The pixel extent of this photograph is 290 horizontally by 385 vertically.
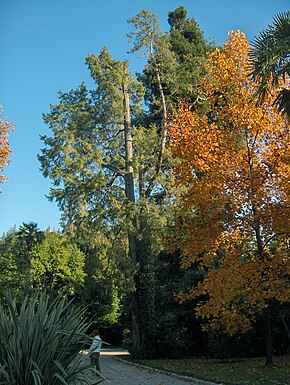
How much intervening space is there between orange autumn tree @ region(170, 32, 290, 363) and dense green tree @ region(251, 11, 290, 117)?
1528 millimetres

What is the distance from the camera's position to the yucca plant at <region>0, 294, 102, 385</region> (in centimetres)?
610

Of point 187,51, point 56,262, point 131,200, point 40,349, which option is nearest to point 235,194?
point 40,349

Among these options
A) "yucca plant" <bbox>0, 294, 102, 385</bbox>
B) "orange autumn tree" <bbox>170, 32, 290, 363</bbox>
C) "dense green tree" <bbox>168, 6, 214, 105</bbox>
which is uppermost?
"dense green tree" <bbox>168, 6, 214, 105</bbox>

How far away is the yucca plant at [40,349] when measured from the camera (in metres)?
6.10

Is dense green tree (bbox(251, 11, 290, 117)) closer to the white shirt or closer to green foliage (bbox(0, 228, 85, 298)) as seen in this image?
the white shirt

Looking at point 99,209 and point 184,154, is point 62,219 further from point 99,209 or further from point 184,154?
point 184,154

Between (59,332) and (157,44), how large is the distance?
21531mm

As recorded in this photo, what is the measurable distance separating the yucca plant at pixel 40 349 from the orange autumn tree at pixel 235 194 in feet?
22.1

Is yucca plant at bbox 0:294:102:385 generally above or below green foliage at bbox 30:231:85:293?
below

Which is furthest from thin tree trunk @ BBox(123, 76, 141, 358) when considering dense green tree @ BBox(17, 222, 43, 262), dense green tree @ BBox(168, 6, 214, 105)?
dense green tree @ BBox(17, 222, 43, 262)

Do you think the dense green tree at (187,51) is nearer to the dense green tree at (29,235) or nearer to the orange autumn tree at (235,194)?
the orange autumn tree at (235,194)

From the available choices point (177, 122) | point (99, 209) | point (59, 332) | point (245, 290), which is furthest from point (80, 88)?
point (59, 332)

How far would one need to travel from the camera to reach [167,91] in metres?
27.0

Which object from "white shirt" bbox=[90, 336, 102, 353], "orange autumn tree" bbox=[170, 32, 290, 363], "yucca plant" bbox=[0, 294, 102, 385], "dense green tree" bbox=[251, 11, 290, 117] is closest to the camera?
"white shirt" bbox=[90, 336, 102, 353]
